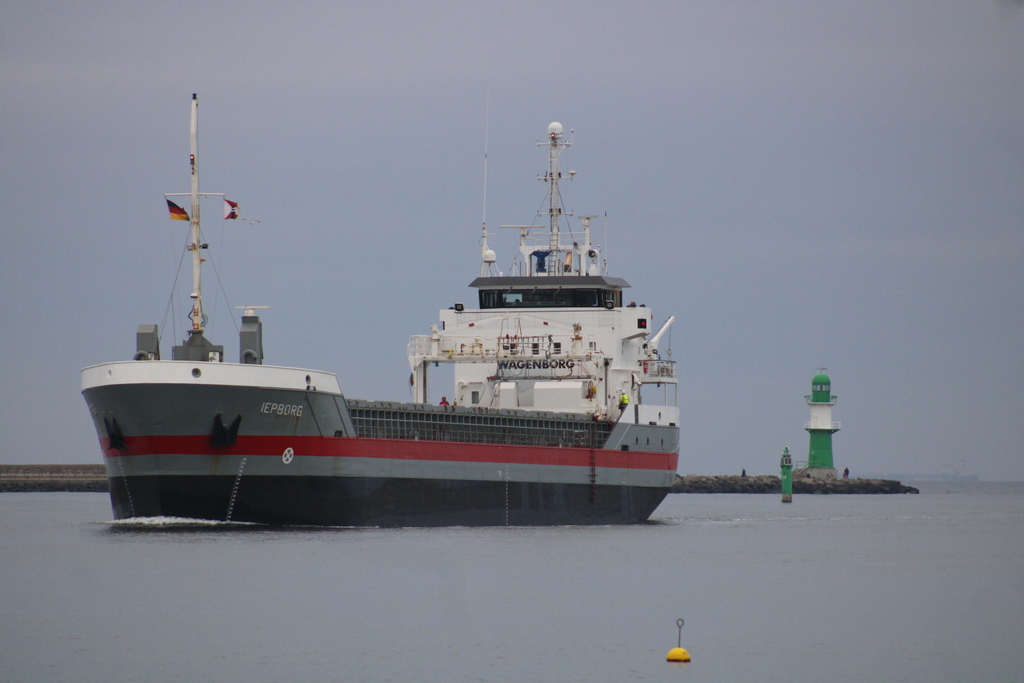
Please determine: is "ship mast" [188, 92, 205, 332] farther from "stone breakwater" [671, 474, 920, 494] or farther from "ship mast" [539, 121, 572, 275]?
"stone breakwater" [671, 474, 920, 494]

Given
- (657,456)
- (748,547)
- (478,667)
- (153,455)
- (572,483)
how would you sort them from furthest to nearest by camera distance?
(657,456), (572,483), (748,547), (153,455), (478,667)

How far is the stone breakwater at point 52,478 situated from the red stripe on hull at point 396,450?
138 feet

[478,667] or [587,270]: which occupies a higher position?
[587,270]

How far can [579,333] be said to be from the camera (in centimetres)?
4319

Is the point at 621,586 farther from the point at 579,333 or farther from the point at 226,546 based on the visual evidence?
the point at 579,333

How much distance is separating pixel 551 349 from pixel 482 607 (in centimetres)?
1980

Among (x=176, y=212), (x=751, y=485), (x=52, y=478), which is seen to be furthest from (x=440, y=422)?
(x=751, y=485)

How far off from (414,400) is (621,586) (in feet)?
57.9

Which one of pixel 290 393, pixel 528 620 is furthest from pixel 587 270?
pixel 528 620

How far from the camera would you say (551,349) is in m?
42.8

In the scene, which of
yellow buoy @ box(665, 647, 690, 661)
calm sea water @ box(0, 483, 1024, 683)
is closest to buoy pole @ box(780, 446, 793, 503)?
calm sea water @ box(0, 483, 1024, 683)

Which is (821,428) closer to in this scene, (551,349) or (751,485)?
(751,485)

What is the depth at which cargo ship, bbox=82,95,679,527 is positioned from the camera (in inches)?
1254

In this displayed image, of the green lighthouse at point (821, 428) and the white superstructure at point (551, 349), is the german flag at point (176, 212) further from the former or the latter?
the green lighthouse at point (821, 428)
